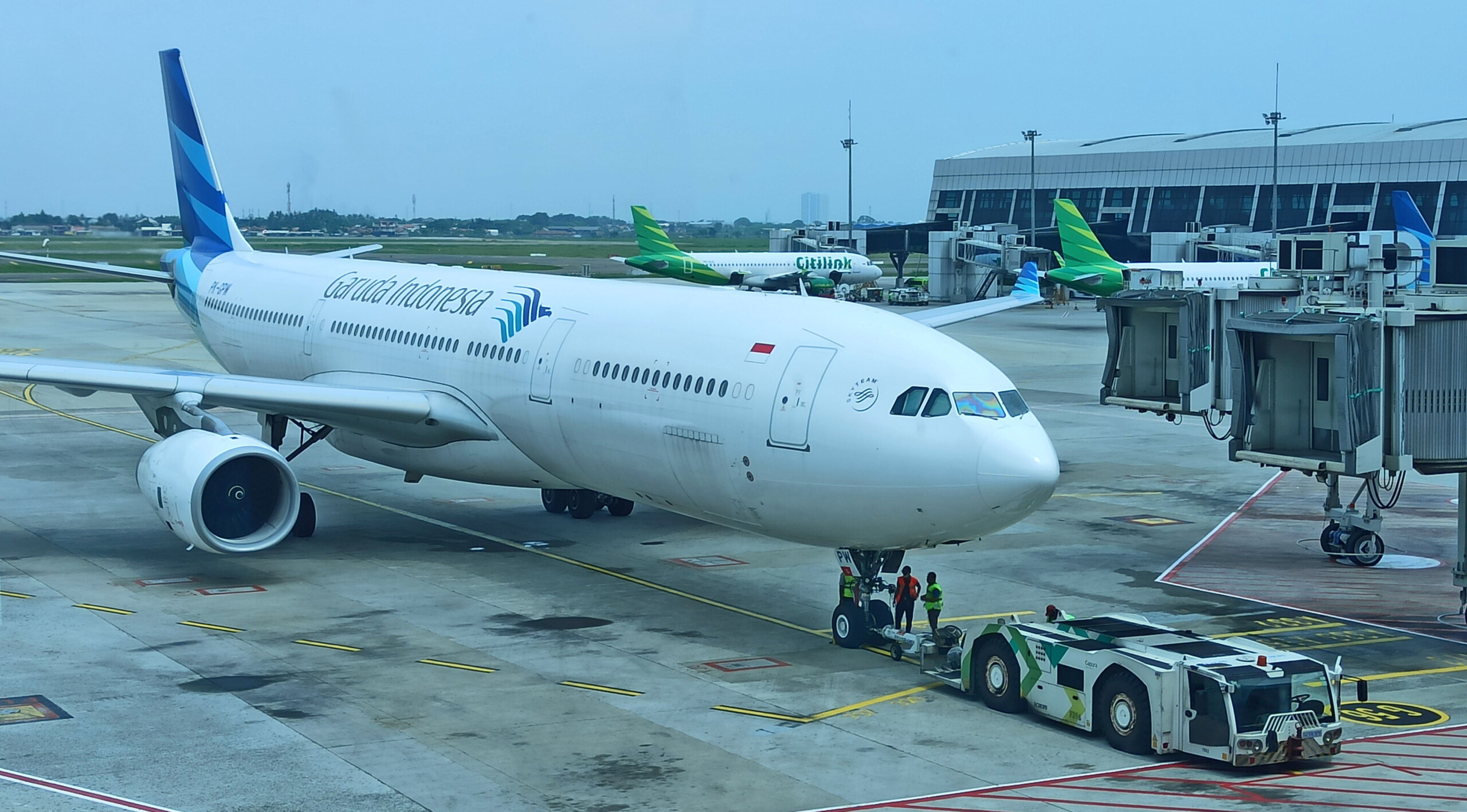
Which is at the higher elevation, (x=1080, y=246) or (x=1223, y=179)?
(x=1223, y=179)

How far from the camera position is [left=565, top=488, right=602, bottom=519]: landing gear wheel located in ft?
103

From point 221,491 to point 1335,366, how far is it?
1772 cm

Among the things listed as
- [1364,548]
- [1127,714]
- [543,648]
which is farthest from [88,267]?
[1127,714]

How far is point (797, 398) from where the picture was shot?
2088 centimetres

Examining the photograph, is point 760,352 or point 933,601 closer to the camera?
point 933,601

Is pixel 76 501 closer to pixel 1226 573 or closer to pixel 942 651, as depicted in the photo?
pixel 942 651

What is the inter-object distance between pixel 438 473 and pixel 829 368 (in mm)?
10640

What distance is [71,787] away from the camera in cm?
1550

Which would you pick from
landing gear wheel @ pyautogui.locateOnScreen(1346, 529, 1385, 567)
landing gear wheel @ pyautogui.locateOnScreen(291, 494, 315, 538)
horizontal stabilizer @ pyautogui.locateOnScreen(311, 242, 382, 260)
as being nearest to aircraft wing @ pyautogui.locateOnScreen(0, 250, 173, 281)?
horizontal stabilizer @ pyautogui.locateOnScreen(311, 242, 382, 260)

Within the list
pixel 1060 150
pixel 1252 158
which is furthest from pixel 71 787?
pixel 1060 150

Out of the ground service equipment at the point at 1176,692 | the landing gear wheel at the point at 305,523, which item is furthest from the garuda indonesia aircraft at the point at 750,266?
the ground service equipment at the point at 1176,692

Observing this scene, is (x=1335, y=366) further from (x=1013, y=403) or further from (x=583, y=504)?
(x=583, y=504)

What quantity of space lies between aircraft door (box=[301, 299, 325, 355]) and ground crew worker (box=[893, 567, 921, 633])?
55.2ft

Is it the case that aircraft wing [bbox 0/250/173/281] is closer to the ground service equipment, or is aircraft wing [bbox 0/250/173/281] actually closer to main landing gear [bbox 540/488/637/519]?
main landing gear [bbox 540/488/637/519]
